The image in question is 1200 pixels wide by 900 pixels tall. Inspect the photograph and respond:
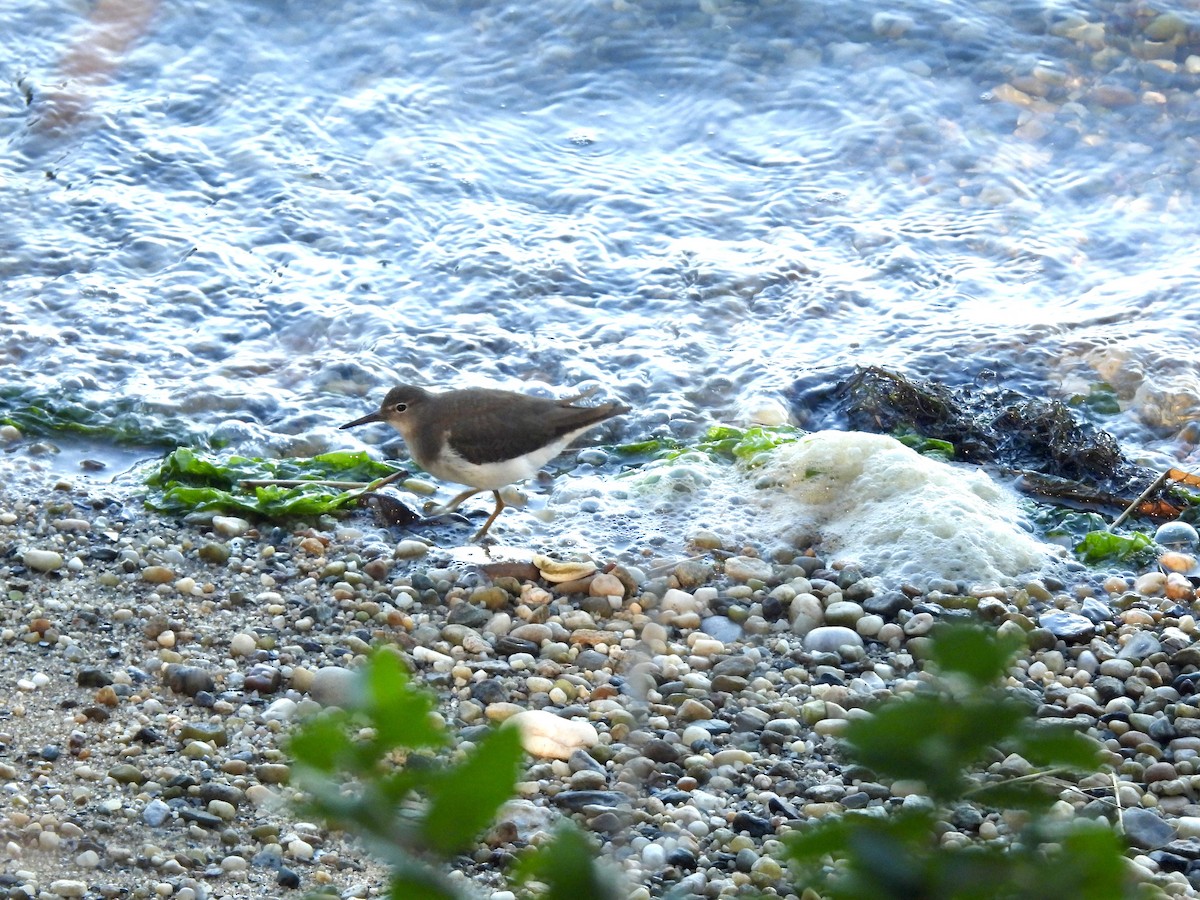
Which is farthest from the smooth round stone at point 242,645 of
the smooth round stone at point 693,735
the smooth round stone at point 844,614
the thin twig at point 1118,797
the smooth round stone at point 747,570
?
the thin twig at point 1118,797

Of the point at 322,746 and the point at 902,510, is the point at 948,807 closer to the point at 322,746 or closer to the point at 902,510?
the point at 322,746

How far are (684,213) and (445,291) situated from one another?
72.3 inches

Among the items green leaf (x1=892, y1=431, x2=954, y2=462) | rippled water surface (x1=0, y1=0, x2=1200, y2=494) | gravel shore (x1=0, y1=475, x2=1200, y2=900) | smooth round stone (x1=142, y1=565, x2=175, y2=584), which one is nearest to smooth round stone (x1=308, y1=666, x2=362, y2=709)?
gravel shore (x1=0, y1=475, x2=1200, y2=900)

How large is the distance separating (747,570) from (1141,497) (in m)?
1.97

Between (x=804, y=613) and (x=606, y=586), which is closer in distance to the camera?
(x=804, y=613)

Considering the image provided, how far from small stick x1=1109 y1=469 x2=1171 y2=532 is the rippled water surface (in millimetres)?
490

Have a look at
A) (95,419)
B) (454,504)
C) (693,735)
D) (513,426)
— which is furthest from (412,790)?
(95,419)

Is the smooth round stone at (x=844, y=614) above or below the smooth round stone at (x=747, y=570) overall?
above

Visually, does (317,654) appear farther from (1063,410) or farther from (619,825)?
(1063,410)

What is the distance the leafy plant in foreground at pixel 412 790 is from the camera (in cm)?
93

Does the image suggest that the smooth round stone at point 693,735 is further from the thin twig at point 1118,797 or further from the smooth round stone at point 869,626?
the thin twig at point 1118,797

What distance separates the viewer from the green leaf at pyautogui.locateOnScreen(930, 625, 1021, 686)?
37.6 inches

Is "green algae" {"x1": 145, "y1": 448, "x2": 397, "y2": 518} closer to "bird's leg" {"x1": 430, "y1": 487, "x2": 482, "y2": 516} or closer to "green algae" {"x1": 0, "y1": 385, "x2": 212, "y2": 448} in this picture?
"green algae" {"x1": 0, "y1": 385, "x2": 212, "y2": 448}

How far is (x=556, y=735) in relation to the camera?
414 cm
